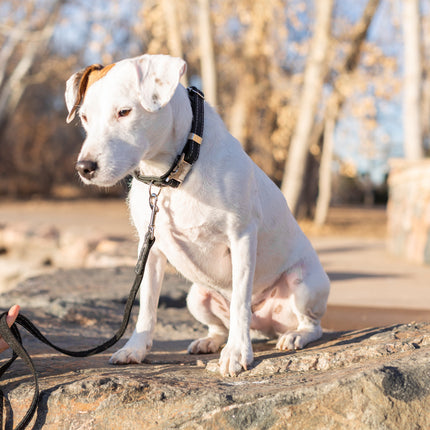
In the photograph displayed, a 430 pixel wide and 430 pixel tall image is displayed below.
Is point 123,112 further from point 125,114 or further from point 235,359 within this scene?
point 235,359

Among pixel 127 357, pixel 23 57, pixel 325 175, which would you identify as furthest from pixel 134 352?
pixel 23 57

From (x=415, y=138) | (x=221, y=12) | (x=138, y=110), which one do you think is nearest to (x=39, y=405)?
(x=138, y=110)

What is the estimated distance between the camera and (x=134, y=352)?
274 centimetres

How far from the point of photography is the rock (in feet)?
6.38

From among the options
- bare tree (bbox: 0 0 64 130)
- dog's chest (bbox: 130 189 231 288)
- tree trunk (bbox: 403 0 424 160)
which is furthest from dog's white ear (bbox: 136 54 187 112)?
bare tree (bbox: 0 0 64 130)

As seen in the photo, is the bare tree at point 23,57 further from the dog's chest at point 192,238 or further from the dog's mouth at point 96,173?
the dog's mouth at point 96,173

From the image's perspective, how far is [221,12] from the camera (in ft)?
43.9

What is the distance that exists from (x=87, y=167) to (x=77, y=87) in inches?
25.1

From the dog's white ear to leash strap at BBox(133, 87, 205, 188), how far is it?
257 mm

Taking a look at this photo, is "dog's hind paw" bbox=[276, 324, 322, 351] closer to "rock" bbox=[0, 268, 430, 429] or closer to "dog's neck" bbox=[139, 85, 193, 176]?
"rock" bbox=[0, 268, 430, 429]

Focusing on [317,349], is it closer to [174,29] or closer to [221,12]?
[174,29]

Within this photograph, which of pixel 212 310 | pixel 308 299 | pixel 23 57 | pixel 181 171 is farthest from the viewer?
pixel 23 57

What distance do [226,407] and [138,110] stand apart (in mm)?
1244

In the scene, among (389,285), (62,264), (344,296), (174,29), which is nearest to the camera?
(344,296)
